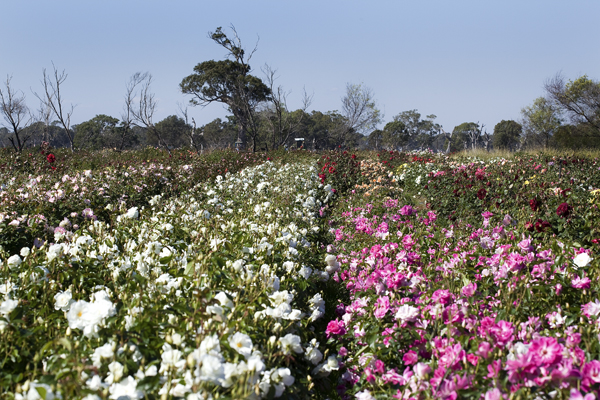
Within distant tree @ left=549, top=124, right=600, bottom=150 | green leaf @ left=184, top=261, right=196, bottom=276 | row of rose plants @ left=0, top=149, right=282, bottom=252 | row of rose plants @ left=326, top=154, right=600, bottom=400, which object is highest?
distant tree @ left=549, top=124, right=600, bottom=150

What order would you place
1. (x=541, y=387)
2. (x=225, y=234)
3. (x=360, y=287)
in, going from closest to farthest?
(x=541, y=387) < (x=360, y=287) < (x=225, y=234)

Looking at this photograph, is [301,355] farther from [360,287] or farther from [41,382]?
[41,382]

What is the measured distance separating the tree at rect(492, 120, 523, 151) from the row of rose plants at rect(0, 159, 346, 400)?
5194 cm

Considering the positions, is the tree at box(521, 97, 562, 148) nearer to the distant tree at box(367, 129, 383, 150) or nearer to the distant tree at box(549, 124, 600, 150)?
the distant tree at box(549, 124, 600, 150)

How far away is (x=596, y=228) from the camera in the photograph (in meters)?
3.58

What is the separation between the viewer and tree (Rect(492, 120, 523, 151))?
48.5m

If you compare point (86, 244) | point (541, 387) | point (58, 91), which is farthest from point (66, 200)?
point (58, 91)

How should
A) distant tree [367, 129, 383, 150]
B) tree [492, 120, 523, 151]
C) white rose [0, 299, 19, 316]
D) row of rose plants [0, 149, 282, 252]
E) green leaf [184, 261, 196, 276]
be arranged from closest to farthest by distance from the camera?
white rose [0, 299, 19, 316] < green leaf [184, 261, 196, 276] < row of rose plants [0, 149, 282, 252] < tree [492, 120, 523, 151] < distant tree [367, 129, 383, 150]

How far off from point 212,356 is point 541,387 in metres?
1.18

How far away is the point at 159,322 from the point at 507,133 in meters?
55.8


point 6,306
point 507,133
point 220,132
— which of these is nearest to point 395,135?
point 507,133

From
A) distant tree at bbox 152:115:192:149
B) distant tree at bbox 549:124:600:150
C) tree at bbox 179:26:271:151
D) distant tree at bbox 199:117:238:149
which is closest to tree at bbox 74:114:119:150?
distant tree at bbox 152:115:192:149

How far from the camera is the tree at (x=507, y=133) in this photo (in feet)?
159

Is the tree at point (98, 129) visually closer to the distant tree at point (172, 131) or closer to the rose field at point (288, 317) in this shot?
the distant tree at point (172, 131)
